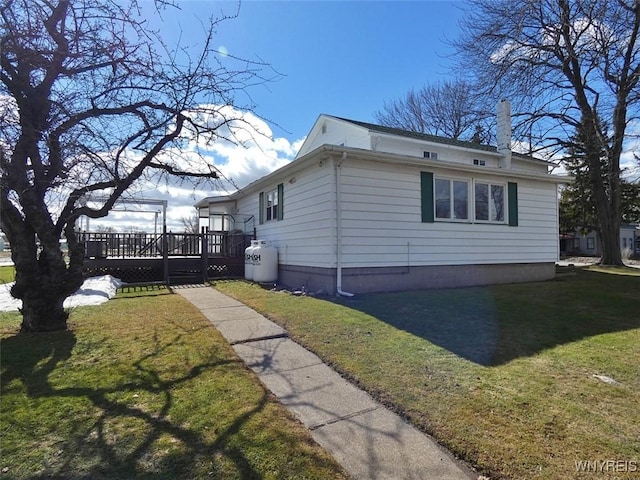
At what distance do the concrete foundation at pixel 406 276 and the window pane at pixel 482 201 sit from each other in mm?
1329

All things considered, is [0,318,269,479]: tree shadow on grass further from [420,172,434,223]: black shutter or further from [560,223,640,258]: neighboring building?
[560,223,640,258]: neighboring building

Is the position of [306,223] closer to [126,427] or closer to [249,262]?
[249,262]

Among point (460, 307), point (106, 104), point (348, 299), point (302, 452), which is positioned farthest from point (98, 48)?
point (460, 307)

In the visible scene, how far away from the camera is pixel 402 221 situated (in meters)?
8.88

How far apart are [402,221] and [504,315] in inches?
130

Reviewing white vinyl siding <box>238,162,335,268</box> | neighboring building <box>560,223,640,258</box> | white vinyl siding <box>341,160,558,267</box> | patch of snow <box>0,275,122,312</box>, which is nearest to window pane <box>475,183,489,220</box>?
white vinyl siding <box>341,160,558,267</box>

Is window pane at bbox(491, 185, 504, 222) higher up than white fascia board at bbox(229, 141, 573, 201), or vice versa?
white fascia board at bbox(229, 141, 573, 201)

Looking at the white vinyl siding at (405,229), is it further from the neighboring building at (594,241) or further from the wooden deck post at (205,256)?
the neighboring building at (594,241)

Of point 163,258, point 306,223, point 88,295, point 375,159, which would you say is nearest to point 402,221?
point 375,159

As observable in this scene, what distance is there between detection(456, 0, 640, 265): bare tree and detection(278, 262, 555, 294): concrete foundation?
8.20 m

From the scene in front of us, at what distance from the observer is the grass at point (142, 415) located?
228 centimetres

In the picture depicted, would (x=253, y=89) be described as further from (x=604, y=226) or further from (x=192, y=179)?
(x=604, y=226)

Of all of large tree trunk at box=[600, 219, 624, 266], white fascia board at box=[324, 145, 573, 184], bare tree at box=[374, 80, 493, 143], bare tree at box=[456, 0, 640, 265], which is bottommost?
large tree trunk at box=[600, 219, 624, 266]

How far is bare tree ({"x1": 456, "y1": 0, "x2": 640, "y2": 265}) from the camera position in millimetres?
13297
